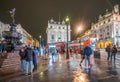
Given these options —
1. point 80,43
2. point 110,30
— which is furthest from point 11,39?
point 110,30

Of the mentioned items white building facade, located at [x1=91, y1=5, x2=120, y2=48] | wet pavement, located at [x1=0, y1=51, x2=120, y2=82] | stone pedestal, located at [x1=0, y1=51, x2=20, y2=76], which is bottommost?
wet pavement, located at [x1=0, y1=51, x2=120, y2=82]

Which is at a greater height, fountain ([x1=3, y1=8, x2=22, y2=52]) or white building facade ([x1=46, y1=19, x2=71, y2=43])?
white building facade ([x1=46, y1=19, x2=71, y2=43])

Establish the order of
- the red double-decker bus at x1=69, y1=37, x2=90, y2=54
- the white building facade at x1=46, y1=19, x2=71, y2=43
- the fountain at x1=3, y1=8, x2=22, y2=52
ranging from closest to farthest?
the fountain at x1=3, y1=8, x2=22, y2=52 < the red double-decker bus at x1=69, y1=37, x2=90, y2=54 < the white building facade at x1=46, y1=19, x2=71, y2=43

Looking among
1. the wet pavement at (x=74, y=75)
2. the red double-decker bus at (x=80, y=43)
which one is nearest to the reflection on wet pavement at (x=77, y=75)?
the wet pavement at (x=74, y=75)

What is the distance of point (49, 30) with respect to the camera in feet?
327

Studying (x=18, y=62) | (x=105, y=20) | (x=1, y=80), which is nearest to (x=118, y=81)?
(x=1, y=80)

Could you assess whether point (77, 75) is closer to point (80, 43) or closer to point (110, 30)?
point (80, 43)

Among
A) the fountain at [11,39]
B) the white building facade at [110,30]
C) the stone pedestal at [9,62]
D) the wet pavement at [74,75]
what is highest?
the white building facade at [110,30]

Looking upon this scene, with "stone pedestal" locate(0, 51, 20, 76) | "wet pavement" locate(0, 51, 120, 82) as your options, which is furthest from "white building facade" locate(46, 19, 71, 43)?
"wet pavement" locate(0, 51, 120, 82)

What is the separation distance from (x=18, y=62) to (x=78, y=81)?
7664 millimetres

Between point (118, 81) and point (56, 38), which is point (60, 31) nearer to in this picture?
point (56, 38)

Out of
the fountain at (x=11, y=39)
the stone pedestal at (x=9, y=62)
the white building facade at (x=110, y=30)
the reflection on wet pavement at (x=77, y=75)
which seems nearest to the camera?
the reflection on wet pavement at (x=77, y=75)

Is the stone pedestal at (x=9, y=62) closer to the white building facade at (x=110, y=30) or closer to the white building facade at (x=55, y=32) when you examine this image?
the white building facade at (x=110, y=30)

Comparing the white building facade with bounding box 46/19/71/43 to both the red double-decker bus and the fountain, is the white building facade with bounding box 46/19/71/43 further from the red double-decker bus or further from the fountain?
the fountain
